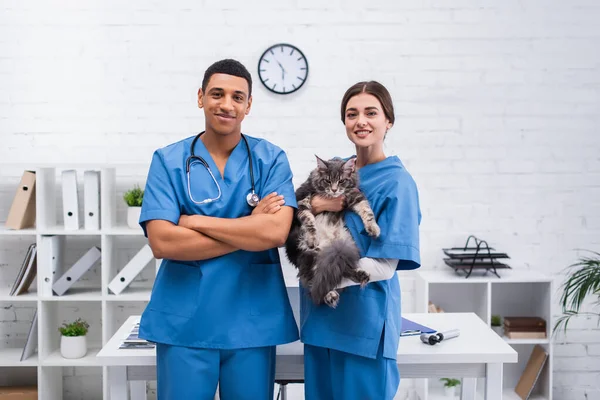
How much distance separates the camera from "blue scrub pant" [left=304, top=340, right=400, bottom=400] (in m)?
1.94

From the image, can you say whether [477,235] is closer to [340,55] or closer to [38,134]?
[340,55]

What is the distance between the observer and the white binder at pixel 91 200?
11.7ft

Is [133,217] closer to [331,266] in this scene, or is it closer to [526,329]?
[331,266]

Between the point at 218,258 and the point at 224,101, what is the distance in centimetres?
47

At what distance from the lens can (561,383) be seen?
13.0 feet

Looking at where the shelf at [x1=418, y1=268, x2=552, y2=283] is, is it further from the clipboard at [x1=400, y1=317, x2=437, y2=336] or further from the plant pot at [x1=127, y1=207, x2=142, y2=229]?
the plant pot at [x1=127, y1=207, x2=142, y2=229]

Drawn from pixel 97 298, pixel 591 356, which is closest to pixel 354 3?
pixel 97 298

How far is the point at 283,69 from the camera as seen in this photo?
3.78 meters

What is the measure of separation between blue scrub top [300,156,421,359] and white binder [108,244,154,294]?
5.90 ft

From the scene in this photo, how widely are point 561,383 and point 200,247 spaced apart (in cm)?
298

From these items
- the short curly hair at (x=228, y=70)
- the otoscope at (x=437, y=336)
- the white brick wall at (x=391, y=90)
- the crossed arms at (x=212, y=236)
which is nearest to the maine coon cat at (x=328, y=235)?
the crossed arms at (x=212, y=236)

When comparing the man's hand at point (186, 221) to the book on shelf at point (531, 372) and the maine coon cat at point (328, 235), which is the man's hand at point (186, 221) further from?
the book on shelf at point (531, 372)

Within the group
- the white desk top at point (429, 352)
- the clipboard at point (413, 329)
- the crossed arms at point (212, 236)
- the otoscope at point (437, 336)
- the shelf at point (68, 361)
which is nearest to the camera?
the crossed arms at point (212, 236)

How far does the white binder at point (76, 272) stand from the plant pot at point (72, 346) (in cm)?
26
